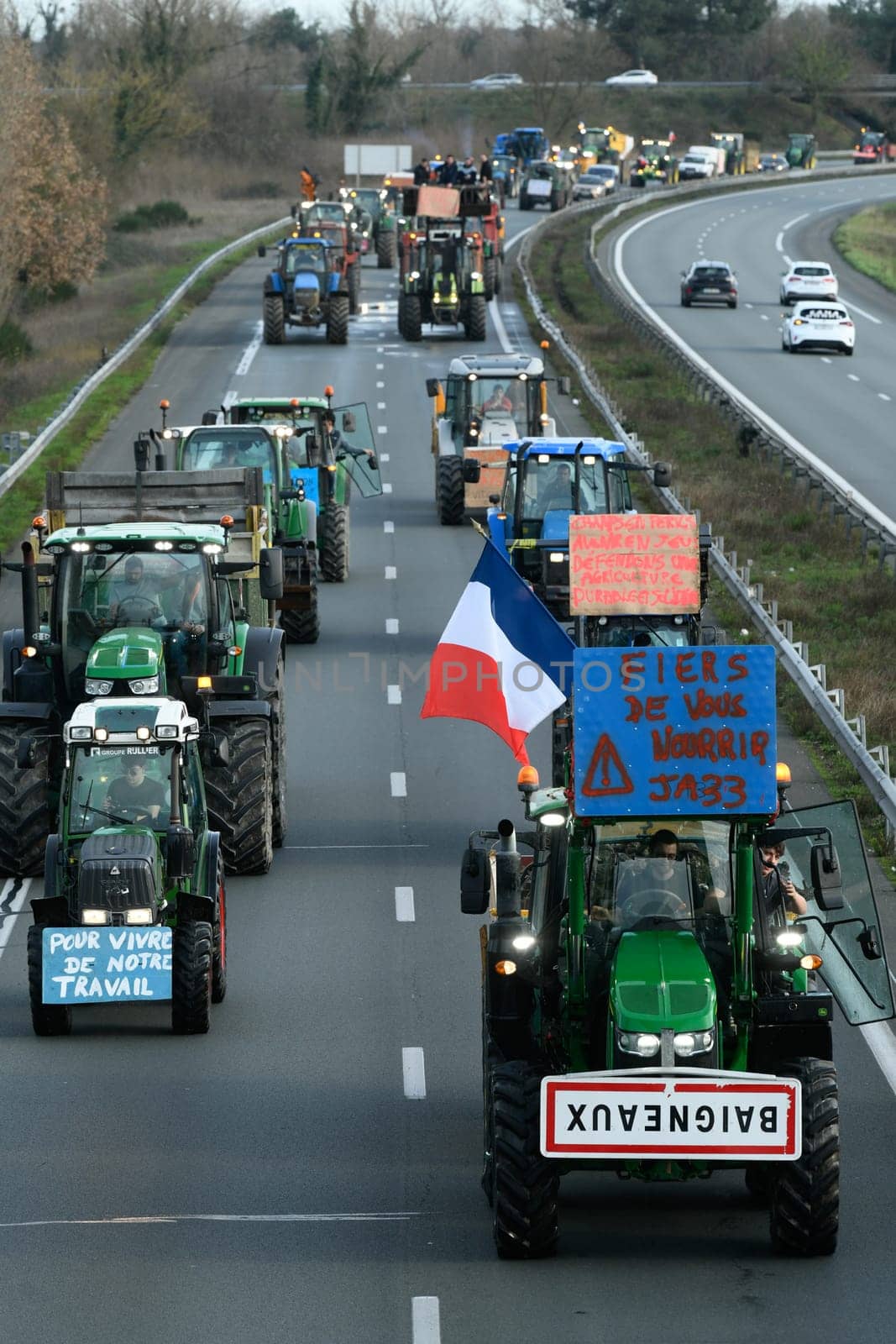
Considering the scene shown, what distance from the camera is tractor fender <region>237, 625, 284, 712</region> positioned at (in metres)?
20.4

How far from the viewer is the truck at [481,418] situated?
1462 inches

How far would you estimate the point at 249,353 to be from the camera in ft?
190

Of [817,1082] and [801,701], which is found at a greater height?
[817,1082]

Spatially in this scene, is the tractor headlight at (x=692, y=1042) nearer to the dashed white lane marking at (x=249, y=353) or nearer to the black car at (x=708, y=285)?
the dashed white lane marking at (x=249, y=353)

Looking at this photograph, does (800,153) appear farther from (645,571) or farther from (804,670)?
(645,571)

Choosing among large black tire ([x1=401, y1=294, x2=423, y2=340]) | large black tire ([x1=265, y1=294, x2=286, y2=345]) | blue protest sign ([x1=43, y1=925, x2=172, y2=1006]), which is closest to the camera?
blue protest sign ([x1=43, y1=925, x2=172, y2=1006])

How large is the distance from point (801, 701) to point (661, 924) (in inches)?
578

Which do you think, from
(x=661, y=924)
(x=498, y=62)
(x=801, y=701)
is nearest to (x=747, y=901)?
(x=661, y=924)

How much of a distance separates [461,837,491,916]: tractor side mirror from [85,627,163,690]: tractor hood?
19.5 feet

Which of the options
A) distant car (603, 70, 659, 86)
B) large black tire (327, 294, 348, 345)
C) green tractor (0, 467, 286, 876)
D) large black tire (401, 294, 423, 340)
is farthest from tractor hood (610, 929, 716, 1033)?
distant car (603, 70, 659, 86)

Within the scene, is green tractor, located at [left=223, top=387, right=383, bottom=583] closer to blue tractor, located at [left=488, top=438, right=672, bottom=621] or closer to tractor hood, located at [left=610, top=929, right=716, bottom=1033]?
blue tractor, located at [left=488, top=438, right=672, bottom=621]

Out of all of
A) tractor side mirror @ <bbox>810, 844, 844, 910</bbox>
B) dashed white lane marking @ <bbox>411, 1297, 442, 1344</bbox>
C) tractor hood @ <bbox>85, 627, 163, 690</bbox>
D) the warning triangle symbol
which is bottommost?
dashed white lane marking @ <bbox>411, 1297, 442, 1344</bbox>

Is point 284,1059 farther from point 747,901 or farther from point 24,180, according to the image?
point 24,180

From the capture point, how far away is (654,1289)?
36.1 feet
